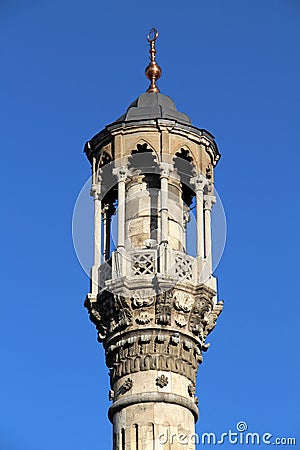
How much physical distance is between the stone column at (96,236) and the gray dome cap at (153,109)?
1.63 meters

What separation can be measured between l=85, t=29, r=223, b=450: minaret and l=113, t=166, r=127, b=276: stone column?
2 centimetres

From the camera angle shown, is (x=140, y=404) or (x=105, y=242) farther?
(x=105, y=242)

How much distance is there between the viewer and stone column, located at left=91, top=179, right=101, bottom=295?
104ft

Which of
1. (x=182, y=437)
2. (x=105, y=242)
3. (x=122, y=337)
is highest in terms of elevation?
(x=105, y=242)

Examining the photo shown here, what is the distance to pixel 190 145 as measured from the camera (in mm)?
32875

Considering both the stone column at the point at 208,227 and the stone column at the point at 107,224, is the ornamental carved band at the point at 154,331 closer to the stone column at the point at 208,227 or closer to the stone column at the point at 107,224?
the stone column at the point at 208,227

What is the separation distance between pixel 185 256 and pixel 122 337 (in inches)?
87.3

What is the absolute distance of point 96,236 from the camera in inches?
1272

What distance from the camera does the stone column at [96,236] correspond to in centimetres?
3175

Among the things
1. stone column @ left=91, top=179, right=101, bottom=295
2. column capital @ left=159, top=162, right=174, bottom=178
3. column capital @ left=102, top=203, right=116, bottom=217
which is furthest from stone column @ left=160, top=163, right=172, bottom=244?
column capital @ left=102, top=203, right=116, bottom=217

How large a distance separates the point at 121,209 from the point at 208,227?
6.44ft

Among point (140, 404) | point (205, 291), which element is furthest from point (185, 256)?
point (140, 404)

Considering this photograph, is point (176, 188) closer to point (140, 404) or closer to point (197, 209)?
point (197, 209)

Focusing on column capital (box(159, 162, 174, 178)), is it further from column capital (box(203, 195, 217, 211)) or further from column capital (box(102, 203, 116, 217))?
column capital (box(102, 203, 116, 217))
